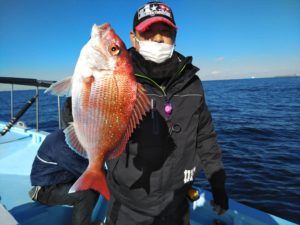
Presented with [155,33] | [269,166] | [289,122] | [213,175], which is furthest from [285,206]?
[289,122]

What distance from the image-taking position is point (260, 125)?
15578mm

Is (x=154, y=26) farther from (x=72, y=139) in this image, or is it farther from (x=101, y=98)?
(x=72, y=139)

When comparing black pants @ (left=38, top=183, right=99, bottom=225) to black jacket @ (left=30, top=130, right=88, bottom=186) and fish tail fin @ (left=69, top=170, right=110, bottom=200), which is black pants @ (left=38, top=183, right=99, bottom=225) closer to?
black jacket @ (left=30, top=130, right=88, bottom=186)

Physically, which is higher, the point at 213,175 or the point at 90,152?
the point at 90,152

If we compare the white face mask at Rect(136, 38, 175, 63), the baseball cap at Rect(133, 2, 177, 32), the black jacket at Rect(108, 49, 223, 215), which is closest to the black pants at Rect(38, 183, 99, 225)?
the black jacket at Rect(108, 49, 223, 215)

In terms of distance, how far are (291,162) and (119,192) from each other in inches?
362

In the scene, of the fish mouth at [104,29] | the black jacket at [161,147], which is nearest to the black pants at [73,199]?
the black jacket at [161,147]

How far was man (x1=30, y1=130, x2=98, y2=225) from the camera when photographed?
3.15 metres

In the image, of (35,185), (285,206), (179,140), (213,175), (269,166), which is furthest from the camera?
(269,166)

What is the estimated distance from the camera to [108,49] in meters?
1.46

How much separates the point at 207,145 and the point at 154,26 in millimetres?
1142

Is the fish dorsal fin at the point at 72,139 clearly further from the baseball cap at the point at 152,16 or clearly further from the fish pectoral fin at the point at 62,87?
the baseball cap at the point at 152,16

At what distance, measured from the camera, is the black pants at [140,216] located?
2029 mm

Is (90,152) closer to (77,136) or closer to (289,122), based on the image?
(77,136)
